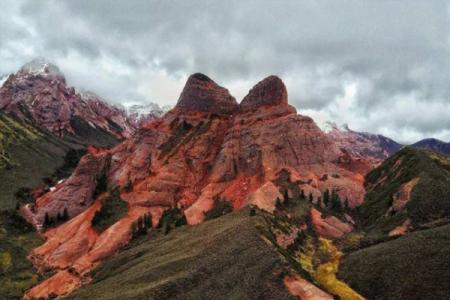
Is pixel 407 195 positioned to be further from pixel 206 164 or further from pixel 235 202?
pixel 206 164

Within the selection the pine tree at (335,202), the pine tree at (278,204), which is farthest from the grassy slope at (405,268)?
the pine tree at (335,202)

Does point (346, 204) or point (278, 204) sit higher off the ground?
point (278, 204)

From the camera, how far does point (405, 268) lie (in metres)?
86.3

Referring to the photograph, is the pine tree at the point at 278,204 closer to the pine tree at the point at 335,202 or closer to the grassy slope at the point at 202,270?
the pine tree at the point at 335,202

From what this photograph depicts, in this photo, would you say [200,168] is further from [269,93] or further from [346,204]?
[346,204]

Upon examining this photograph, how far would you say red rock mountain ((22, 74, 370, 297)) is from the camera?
460 ft

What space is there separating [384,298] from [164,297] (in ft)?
139

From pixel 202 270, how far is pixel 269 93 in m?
114

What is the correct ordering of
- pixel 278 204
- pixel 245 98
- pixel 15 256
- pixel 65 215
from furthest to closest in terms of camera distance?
pixel 245 98
pixel 65 215
pixel 15 256
pixel 278 204

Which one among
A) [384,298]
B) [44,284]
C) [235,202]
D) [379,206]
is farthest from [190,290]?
[379,206]

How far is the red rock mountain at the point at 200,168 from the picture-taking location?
140125 mm

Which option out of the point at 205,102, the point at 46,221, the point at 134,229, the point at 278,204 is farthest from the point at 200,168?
the point at 46,221

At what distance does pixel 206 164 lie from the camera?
174 metres

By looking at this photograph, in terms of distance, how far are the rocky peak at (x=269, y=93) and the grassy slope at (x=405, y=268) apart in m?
97.2
